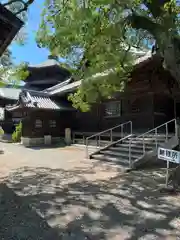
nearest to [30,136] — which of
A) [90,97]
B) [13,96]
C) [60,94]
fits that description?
→ [60,94]

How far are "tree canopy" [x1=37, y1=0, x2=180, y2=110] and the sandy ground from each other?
3816 millimetres

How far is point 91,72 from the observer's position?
1030cm

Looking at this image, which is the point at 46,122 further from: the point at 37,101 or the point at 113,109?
the point at 113,109

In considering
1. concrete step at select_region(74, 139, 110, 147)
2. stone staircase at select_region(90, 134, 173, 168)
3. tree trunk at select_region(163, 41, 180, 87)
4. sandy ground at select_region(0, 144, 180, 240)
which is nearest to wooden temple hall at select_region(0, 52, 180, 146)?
concrete step at select_region(74, 139, 110, 147)

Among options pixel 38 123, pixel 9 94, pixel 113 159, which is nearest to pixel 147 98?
pixel 113 159

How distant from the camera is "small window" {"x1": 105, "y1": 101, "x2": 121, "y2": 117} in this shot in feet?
51.8

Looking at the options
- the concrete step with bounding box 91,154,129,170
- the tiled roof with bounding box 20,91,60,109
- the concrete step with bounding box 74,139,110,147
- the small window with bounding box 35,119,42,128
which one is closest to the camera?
the concrete step with bounding box 91,154,129,170

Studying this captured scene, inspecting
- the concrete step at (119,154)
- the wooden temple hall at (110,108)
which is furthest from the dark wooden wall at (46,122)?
the concrete step at (119,154)

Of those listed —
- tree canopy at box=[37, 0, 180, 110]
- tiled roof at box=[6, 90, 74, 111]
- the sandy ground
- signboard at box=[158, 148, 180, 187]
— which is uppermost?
tree canopy at box=[37, 0, 180, 110]

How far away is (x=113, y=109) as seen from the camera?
16234 mm

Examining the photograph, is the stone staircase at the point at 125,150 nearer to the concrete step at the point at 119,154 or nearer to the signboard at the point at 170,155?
the concrete step at the point at 119,154

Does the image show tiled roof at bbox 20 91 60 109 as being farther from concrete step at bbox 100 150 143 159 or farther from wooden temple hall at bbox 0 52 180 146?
concrete step at bbox 100 150 143 159

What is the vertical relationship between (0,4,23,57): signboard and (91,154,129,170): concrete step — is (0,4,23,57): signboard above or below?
above

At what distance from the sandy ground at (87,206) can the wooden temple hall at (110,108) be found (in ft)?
16.8
